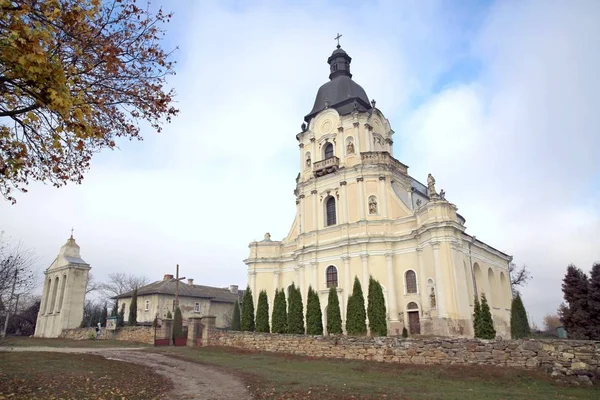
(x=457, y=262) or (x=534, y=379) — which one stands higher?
(x=457, y=262)

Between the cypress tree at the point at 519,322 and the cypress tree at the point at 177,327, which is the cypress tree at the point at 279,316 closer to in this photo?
the cypress tree at the point at 177,327

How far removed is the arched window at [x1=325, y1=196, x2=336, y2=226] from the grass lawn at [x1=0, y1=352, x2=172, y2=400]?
22.6m

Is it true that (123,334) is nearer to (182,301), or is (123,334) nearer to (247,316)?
(247,316)

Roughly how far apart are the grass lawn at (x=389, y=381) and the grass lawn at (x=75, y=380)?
302 cm

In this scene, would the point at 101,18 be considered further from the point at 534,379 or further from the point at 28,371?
the point at 534,379

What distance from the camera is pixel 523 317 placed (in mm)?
26688

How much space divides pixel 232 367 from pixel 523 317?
2004cm

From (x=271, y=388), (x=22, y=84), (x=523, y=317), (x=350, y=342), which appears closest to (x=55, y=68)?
(x=22, y=84)

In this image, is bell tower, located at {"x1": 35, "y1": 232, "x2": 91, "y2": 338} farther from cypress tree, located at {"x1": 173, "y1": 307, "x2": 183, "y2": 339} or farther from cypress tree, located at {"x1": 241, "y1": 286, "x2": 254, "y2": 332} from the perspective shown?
cypress tree, located at {"x1": 241, "y1": 286, "x2": 254, "y2": 332}

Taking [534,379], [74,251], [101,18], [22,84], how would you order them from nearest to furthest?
[22,84] → [101,18] → [534,379] → [74,251]

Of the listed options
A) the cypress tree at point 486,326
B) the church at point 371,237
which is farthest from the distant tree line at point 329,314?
the cypress tree at point 486,326

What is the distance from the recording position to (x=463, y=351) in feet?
51.4

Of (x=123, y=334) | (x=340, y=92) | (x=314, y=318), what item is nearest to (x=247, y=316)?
(x=314, y=318)

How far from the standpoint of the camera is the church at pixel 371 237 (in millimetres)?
28531
